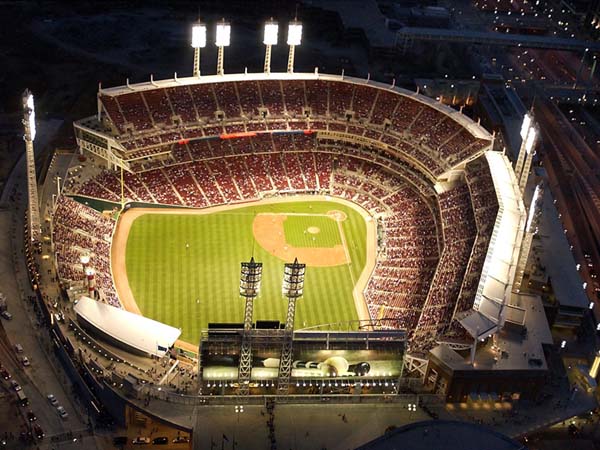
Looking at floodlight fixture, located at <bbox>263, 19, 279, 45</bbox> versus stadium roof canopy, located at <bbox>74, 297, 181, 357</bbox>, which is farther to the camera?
floodlight fixture, located at <bbox>263, 19, 279, 45</bbox>

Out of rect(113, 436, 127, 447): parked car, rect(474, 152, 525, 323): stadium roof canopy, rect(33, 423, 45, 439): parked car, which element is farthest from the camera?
rect(474, 152, 525, 323): stadium roof canopy

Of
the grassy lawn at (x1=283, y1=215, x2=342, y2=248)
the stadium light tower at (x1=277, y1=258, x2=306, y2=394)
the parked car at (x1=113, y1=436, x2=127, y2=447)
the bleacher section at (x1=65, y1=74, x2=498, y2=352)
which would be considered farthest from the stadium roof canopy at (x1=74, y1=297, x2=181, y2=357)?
the grassy lawn at (x1=283, y1=215, x2=342, y2=248)

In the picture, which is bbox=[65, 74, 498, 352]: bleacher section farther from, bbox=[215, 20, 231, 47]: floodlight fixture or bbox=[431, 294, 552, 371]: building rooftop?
bbox=[431, 294, 552, 371]: building rooftop

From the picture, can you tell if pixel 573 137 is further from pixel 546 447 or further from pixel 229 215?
pixel 546 447

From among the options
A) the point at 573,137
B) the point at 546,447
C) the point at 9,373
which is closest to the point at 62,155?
the point at 9,373

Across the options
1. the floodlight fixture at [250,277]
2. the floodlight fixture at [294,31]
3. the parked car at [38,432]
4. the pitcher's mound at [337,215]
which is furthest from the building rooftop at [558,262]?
the parked car at [38,432]

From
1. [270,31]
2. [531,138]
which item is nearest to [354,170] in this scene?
[270,31]
